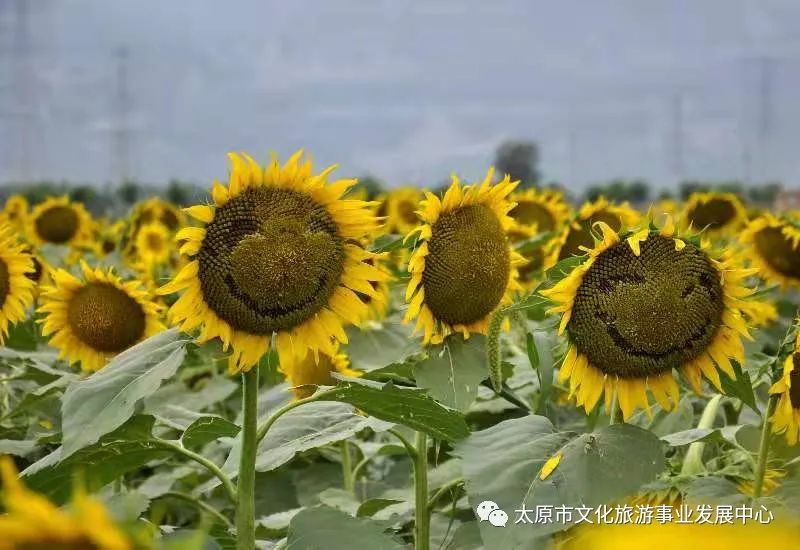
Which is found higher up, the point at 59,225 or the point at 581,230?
the point at 581,230

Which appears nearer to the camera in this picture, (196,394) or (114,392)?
(114,392)

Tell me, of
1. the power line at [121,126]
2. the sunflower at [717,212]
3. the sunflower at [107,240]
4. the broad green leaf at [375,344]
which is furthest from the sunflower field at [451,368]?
the power line at [121,126]

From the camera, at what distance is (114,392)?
126 cm

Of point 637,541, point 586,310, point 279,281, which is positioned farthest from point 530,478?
point 637,541

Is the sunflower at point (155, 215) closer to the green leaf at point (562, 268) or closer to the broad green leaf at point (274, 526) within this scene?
the broad green leaf at point (274, 526)

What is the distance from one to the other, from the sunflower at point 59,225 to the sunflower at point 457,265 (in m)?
3.36

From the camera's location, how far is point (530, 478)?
120cm

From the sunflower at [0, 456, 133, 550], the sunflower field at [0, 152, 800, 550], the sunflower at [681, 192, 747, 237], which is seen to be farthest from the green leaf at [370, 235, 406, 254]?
the sunflower at [681, 192, 747, 237]

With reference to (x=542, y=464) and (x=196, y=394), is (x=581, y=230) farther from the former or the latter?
(x=542, y=464)

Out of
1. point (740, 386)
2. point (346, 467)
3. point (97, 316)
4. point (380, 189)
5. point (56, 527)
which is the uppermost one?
point (56, 527)

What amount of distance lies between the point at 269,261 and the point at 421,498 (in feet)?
1.42

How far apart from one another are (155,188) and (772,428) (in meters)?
8.00

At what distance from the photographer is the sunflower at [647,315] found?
4.22 ft

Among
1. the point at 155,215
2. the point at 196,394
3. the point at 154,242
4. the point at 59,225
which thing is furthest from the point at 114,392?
the point at 155,215
